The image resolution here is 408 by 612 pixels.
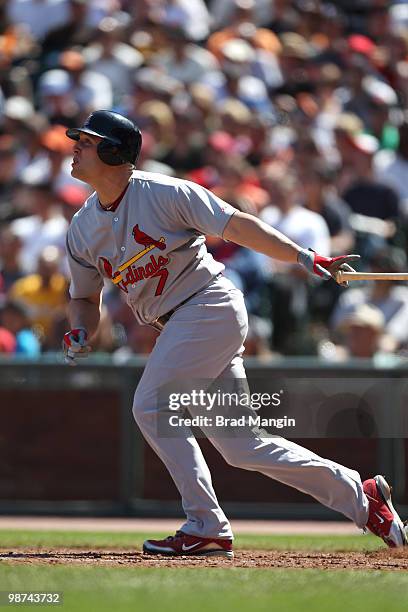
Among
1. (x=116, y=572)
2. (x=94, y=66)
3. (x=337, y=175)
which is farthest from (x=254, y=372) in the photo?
(x=94, y=66)

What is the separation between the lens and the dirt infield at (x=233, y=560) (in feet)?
19.2

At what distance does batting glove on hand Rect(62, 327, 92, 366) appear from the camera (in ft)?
20.5

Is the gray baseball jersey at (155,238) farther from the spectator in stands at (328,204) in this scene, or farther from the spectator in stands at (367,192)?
the spectator in stands at (367,192)

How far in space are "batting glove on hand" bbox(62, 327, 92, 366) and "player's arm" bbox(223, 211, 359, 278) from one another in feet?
3.00

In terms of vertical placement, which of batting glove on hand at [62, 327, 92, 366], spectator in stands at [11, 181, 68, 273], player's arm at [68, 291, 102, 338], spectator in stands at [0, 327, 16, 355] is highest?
player's arm at [68, 291, 102, 338]

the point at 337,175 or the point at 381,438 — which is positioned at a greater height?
the point at 337,175

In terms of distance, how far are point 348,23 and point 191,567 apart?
11234 mm

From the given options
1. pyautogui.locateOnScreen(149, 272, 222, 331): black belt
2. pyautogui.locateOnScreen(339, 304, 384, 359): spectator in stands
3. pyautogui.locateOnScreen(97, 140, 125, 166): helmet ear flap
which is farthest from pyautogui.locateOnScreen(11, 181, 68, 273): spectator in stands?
pyautogui.locateOnScreen(97, 140, 125, 166): helmet ear flap

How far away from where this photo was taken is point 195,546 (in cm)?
610

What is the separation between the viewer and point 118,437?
1030 cm

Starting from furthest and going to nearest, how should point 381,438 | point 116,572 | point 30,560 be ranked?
point 381,438 → point 30,560 → point 116,572

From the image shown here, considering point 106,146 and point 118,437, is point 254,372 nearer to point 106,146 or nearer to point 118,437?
point 118,437

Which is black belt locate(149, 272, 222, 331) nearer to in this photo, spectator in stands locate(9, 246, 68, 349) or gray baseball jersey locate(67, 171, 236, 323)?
gray baseball jersey locate(67, 171, 236, 323)

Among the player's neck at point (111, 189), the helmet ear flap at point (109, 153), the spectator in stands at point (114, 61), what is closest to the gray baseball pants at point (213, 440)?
the player's neck at point (111, 189)
